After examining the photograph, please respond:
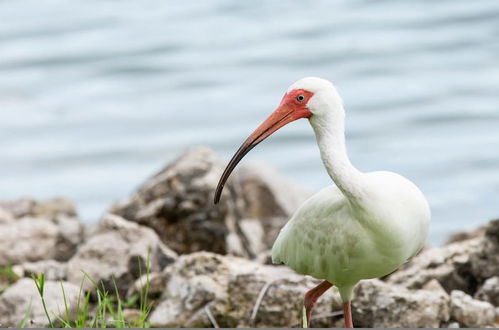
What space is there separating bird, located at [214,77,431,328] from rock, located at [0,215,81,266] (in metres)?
3.40

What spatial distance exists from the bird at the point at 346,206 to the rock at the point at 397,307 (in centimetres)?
66

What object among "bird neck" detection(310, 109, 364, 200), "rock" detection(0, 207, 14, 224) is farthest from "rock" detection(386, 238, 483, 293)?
"rock" detection(0, 207, 14, 224)

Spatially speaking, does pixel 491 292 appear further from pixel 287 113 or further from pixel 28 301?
pixel 28 301

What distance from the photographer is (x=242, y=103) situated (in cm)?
1645

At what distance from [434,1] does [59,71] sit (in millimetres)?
6523

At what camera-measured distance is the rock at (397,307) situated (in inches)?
240

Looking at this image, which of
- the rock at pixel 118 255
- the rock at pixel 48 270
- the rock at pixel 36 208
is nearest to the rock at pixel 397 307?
the rock at pixel 118 255

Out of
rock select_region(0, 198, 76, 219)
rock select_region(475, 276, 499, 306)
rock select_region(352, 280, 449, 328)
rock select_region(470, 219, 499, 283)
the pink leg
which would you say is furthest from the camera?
rock select_region(0, 198, 76, 219)

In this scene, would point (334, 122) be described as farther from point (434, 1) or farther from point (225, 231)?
point (434, 1)

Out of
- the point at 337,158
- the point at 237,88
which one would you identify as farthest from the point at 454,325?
the point at 237,88

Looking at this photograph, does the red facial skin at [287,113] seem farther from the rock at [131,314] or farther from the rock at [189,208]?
the rock at [189,208]

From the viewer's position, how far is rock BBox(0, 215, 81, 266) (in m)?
8.50

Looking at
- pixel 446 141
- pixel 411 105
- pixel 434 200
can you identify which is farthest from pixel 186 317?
pixel 411 105

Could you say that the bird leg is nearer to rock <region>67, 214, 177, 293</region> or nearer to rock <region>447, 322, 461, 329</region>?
rock <region>447, 322, 461, 329</region>
